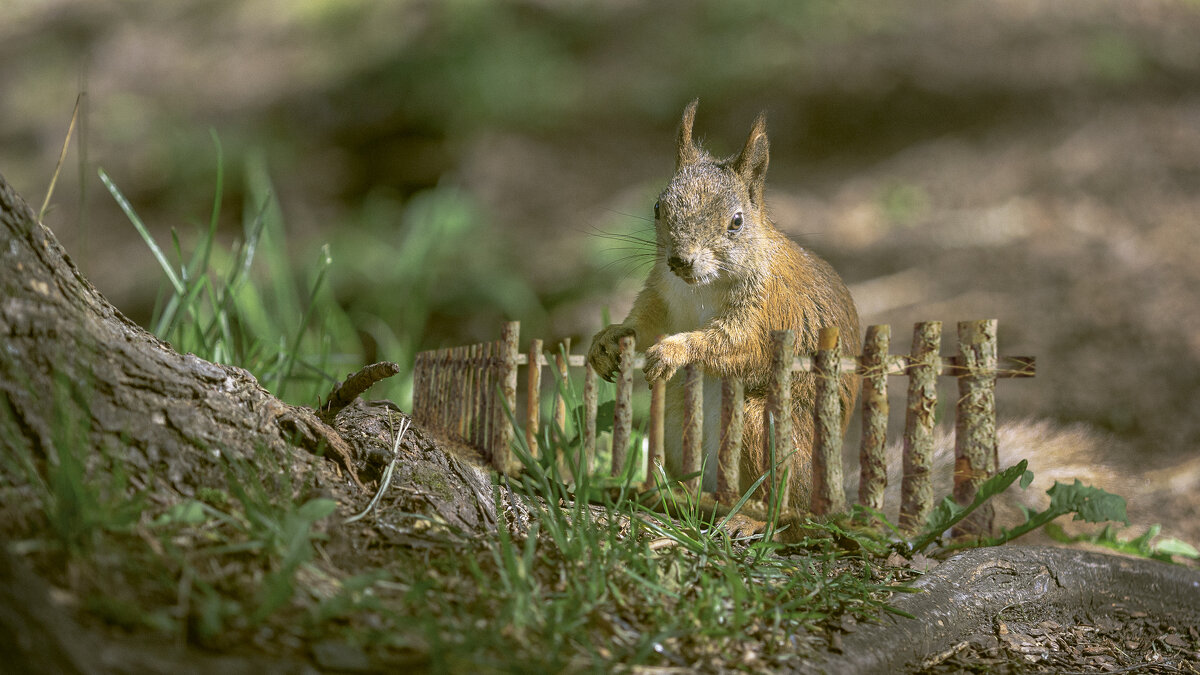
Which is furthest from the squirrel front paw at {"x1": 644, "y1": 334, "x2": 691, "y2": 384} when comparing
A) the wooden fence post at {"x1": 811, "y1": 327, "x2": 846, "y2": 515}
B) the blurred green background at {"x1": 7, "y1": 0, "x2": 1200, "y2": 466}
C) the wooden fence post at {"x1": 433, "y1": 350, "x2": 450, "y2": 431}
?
the blurred green background at {"x1": 7, "y1": 0, "x2": 1200, "y2": 466}

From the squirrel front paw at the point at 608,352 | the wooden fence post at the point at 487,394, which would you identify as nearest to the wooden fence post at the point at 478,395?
the wooden fence post at the point at 487,394

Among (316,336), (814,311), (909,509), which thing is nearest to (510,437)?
(814,311)

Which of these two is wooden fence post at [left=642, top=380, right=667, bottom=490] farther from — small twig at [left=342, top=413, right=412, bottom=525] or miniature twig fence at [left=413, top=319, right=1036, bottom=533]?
small twig at [left=342, top=413, right=412, bottom=525]

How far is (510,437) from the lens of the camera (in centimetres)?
249

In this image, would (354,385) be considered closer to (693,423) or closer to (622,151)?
(693,423)

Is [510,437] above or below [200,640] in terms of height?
above

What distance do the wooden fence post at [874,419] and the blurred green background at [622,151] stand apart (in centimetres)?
270

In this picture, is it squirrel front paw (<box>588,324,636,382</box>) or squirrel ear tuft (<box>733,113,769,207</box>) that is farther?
squirrel ear tuft (<box>733,113,769,207</box>)

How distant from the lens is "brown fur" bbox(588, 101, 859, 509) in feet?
7.45

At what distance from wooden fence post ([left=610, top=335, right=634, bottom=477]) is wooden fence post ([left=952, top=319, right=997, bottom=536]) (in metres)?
0.94

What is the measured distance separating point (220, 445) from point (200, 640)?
0.42 metres

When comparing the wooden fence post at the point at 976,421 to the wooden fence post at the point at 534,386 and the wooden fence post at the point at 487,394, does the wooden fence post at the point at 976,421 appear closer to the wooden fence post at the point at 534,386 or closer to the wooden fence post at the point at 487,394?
the wooden fence post at the point at 534,386

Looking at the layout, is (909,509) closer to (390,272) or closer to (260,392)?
(260,392)

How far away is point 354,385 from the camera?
62.5 inches
